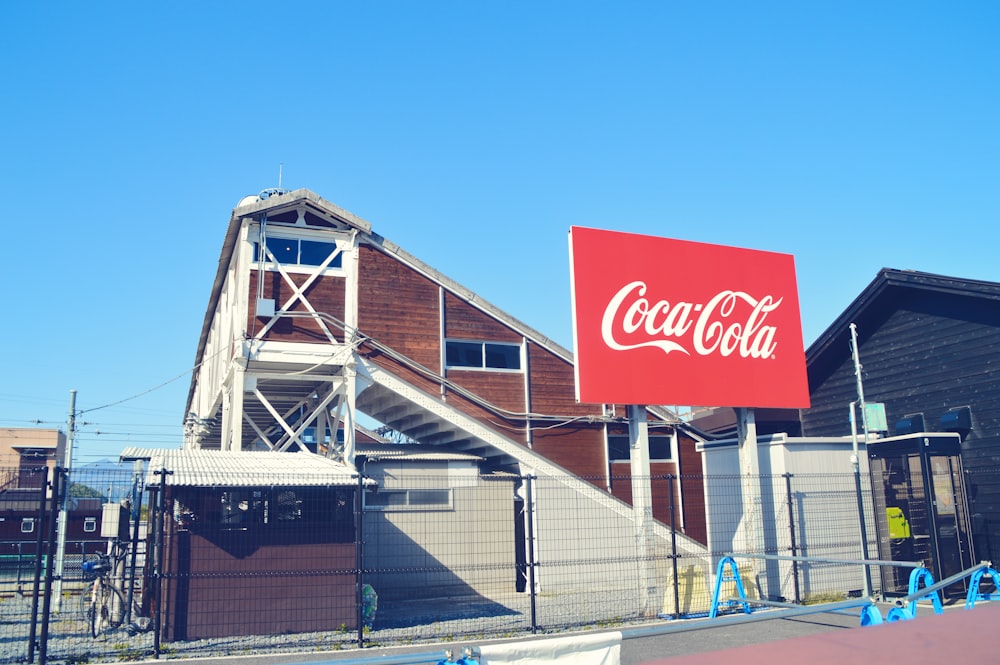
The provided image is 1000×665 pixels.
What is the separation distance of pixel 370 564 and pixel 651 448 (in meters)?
9.01

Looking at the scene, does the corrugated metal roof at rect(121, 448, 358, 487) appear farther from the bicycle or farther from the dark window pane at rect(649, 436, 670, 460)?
the dark window pane at rect(649, 436, 670, 460)

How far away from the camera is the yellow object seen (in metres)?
14.3

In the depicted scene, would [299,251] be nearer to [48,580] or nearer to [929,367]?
[48,580]

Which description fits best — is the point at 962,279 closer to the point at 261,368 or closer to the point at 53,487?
the point at 261,368

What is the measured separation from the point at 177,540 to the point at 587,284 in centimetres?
764

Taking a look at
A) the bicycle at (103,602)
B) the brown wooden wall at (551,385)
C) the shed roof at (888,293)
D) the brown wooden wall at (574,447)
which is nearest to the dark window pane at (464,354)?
the brown wooden wall at (551,385)

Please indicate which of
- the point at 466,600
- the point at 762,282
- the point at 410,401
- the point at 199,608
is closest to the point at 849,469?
the point at 762,282

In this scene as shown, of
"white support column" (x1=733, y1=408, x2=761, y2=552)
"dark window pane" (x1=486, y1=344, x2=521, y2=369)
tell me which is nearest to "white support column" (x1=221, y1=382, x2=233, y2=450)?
"dark window pane" (x1=486, y1=344, x2=521, y2=369)

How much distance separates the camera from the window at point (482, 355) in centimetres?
1983

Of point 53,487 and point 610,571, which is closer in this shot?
point 53,487

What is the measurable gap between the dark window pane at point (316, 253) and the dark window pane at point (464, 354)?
363 cm

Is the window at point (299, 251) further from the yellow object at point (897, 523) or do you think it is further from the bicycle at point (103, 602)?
the yellow object at point (897, 523)

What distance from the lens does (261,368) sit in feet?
56.6

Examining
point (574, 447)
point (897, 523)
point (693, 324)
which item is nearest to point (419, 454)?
point (574, 447)
